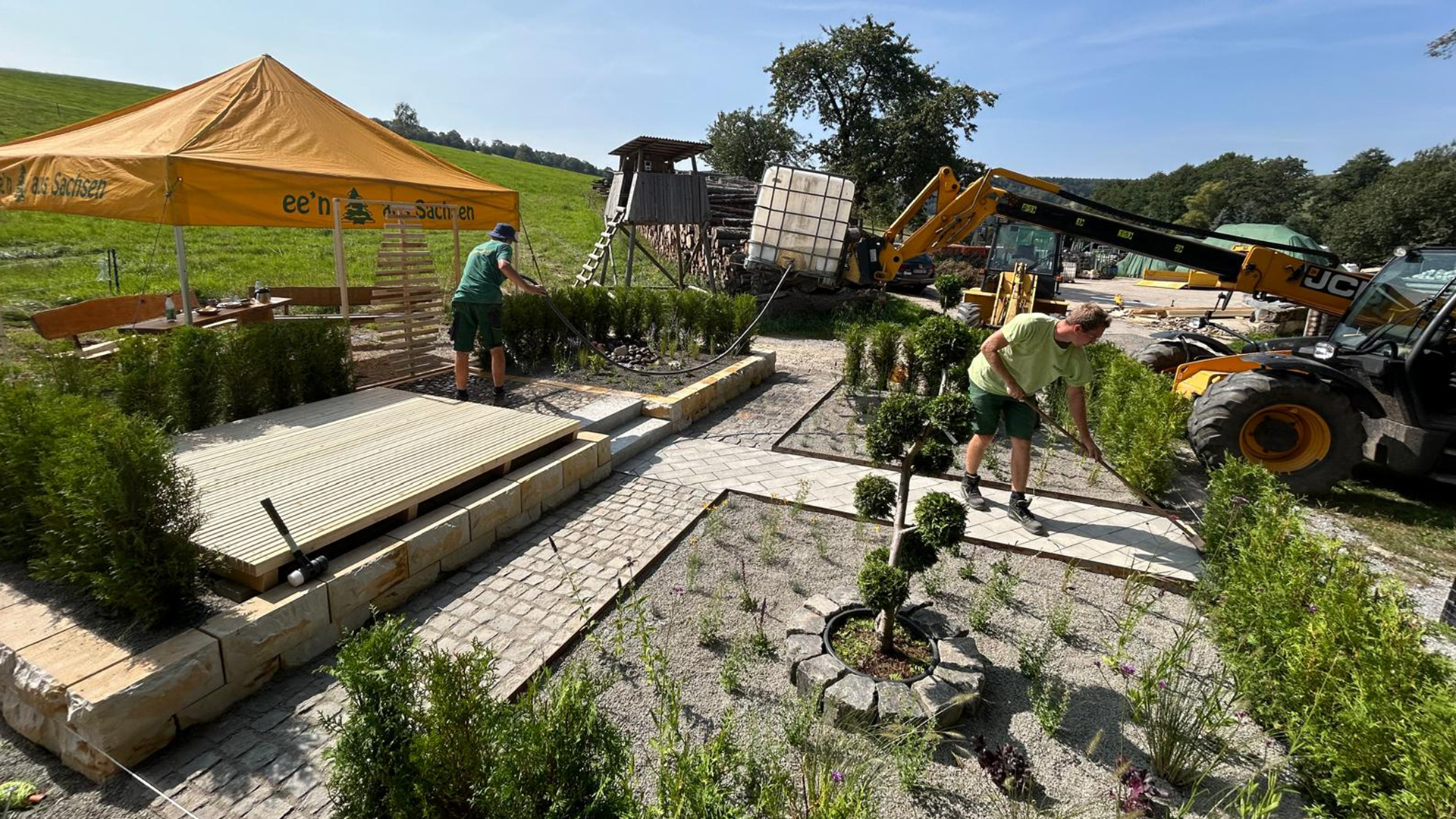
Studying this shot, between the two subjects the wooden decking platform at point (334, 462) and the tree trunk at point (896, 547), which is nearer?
the tree trunk at point (896, 547)

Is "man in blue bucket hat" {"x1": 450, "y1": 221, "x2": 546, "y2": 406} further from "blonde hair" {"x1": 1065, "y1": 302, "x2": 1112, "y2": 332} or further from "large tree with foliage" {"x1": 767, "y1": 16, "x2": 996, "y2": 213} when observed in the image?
"large tree with foliage" {"x1": 767, "y1": 16, "x2": 996, "y2": 213}

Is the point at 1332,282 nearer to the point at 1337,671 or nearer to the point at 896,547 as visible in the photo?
the point at 1337,671

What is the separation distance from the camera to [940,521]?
2881mm

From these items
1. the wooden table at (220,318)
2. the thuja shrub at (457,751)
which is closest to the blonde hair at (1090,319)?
the thuja shrub at (457,751)

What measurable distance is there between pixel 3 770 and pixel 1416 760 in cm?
482

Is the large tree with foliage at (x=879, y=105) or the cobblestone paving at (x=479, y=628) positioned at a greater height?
the large tree with foliage at (x=879, y=105)

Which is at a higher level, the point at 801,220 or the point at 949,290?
the point at 801,220

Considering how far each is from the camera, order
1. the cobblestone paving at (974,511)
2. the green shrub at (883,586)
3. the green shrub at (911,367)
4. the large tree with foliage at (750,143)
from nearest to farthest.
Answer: the green shrub at (883,586), the cobblestone paving at (974,511), the green shrub at (911,367), the large tree with foliage at (750,143)

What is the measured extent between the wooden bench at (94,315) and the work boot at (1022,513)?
8.42m

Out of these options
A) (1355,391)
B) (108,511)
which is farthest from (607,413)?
(1355,391)

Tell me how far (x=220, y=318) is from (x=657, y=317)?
17.7 ft

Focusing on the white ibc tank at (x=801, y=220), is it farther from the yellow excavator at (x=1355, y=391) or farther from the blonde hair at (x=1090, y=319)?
the blonde hair at (x=1090, y=319)

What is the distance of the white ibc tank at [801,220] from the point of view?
12.1 m

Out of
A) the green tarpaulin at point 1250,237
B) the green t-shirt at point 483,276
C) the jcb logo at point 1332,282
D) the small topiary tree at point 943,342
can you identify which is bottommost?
the small topiary tree at point 943,342
